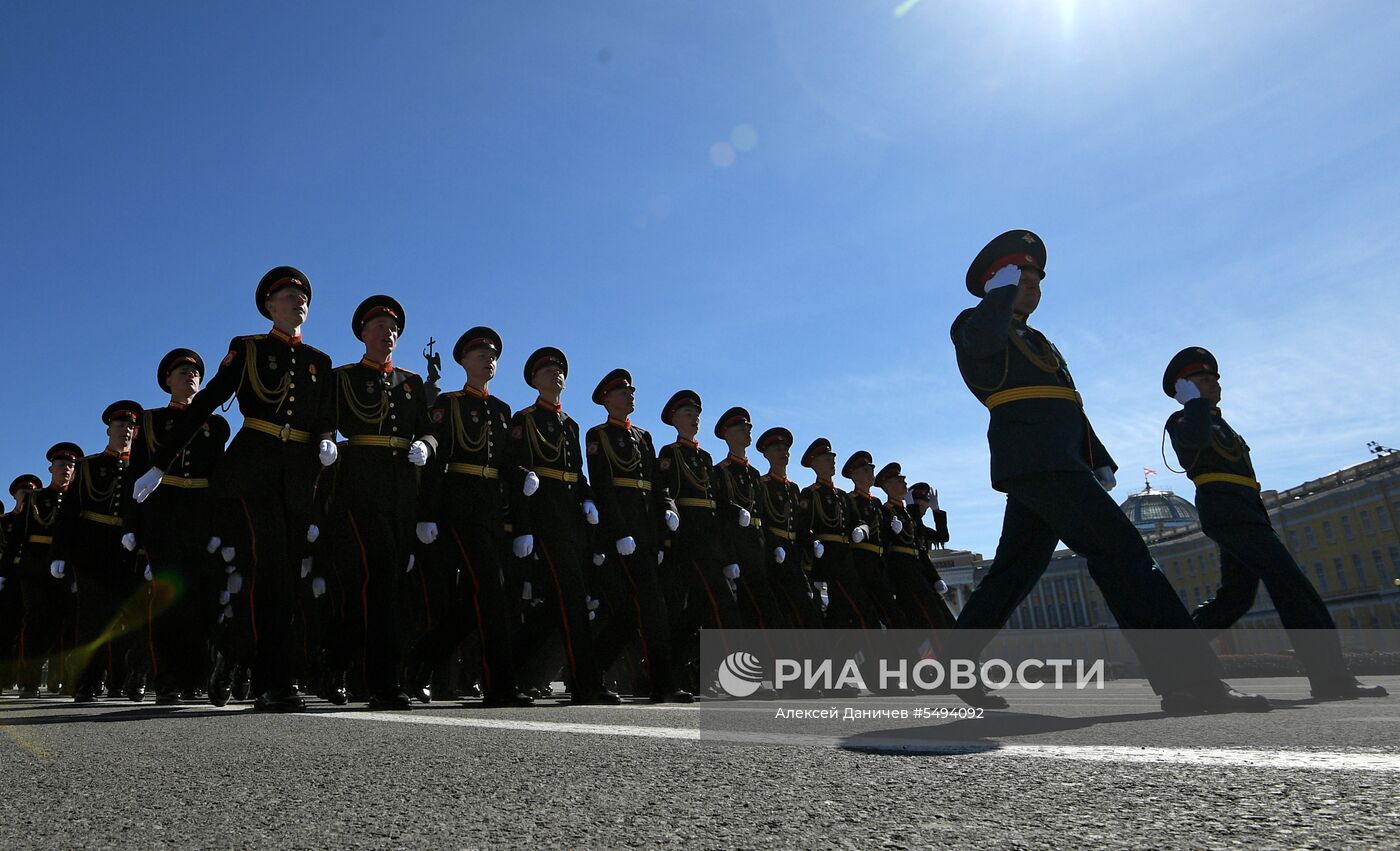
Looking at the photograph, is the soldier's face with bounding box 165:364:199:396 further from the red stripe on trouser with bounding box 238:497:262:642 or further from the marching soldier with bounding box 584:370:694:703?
the marching soldier with bounding box 584:370:694:703

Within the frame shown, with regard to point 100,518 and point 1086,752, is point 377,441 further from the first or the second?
point 100,518

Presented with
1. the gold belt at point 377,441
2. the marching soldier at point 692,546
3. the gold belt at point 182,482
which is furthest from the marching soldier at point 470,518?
the gold belt at point 182,482

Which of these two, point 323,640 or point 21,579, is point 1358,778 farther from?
point 21,579

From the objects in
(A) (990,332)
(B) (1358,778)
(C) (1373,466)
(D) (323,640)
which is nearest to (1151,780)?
(B) (1358,778)

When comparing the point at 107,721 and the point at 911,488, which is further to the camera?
the point at 911,488

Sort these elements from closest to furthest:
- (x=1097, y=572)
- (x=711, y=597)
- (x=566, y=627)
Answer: (x=1097, y=572)
(x=566, y=627)
(x=711, y=597)

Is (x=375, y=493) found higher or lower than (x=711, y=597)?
higher

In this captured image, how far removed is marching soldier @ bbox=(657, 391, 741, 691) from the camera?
8.39m

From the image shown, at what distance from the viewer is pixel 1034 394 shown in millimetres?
4691

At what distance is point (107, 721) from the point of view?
4.17 meters

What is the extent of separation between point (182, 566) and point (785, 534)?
19.7 ft

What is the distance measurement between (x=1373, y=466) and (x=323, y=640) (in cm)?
7257

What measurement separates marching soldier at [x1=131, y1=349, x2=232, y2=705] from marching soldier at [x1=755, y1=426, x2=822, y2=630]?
542 centimetres

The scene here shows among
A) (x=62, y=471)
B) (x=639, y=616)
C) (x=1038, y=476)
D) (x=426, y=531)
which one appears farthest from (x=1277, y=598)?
(x=62, y=471)
